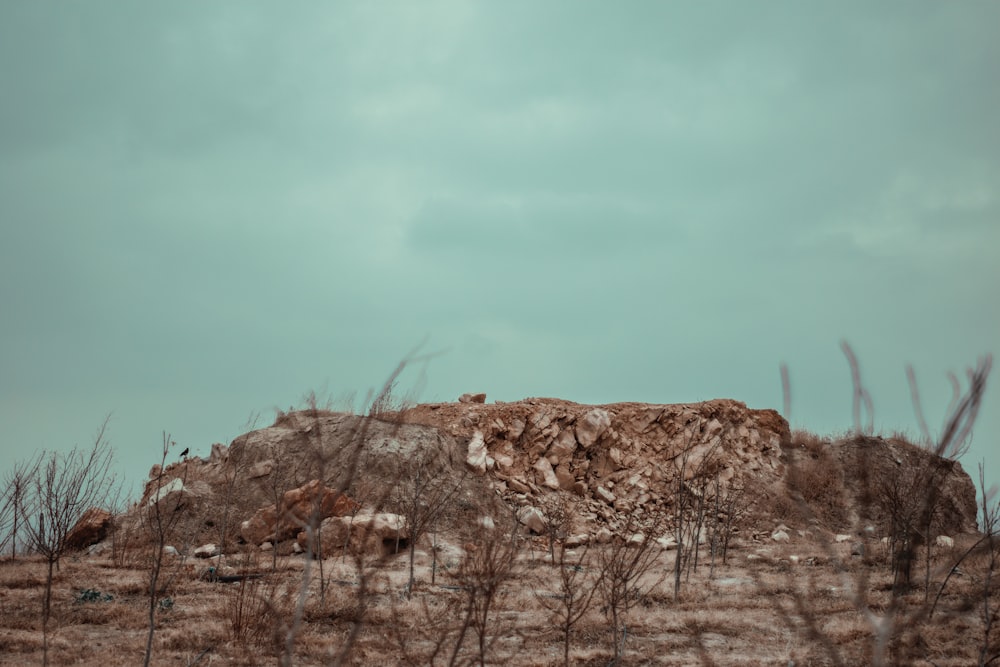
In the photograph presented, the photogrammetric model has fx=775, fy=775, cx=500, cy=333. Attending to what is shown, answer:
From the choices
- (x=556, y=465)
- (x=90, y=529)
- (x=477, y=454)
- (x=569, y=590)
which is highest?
(x=477, y=454)

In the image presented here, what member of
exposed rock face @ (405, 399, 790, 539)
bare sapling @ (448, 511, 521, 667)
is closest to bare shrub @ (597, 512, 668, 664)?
bare sapling @ (448, 511, 521, 667)

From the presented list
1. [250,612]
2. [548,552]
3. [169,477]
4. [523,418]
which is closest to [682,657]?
[250,612]

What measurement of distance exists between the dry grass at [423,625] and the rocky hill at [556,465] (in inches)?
223

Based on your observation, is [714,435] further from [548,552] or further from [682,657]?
[682,657]

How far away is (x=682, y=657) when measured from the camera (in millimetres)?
9422

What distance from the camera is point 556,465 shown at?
22.8 metres

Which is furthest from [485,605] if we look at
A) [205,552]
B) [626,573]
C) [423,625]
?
[205,552]

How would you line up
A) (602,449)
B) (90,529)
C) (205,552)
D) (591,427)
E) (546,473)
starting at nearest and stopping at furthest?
(205,552) < (90,529) < (546,473) < (591,427) < (602,449)

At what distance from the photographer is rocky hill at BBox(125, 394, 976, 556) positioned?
20.1 meters

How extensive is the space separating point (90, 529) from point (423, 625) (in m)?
12.3

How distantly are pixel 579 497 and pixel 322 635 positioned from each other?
12.7 metres

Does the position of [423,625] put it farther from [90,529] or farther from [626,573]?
[90,529]

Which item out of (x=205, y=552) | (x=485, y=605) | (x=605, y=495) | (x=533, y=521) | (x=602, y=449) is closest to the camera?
(x=485, y=605)

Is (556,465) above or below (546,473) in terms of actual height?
above
